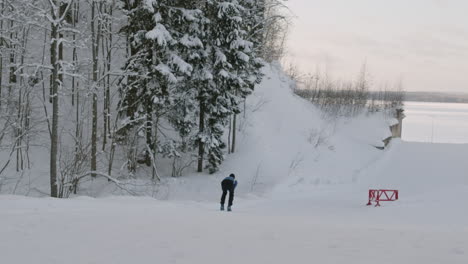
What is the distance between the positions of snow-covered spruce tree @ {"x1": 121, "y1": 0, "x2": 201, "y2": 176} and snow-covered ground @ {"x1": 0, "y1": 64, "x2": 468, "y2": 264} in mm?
4128

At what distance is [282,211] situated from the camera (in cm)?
1462

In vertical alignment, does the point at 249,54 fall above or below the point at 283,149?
above

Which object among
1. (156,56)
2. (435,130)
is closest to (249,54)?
(156,56)

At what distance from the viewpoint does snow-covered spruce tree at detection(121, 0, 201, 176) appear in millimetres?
Answer: 17578

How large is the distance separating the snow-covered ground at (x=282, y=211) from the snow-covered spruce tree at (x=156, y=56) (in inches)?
163

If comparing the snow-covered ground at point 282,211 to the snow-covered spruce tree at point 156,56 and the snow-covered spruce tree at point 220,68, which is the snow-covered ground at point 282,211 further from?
the snow-covered spruce tree at point 156,56

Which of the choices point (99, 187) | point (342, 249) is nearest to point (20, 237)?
point (342, 249)

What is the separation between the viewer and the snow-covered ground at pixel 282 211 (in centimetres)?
578

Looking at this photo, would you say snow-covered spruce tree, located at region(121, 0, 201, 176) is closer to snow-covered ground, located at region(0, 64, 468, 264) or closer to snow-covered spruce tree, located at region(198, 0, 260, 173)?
snow-covered spruce tree, located at region(198, 0, 260, 173)

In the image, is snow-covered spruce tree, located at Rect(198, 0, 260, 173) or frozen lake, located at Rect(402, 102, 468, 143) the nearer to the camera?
snow-covered spruce tree, located at Rect(198, 0, 260, 173)

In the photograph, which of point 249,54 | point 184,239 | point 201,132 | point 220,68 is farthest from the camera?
point 249,54

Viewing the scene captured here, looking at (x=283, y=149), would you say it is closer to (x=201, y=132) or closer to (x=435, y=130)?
(x=201, y=132)

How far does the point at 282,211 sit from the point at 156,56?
9.54 m

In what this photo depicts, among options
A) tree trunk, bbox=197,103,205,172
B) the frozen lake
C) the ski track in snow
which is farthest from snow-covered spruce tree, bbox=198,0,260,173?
the frozen lake
